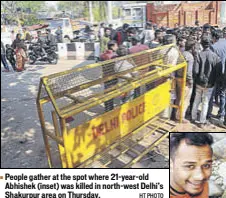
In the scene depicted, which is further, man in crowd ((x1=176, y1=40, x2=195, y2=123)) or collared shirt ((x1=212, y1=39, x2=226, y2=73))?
man in crowd ((x1=176, y1=40, x2=195, y2=123))

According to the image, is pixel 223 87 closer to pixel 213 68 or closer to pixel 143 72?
pixel 213 68

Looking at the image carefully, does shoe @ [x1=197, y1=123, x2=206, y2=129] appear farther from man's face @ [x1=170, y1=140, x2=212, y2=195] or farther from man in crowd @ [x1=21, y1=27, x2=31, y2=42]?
man in crowd @ [x1=21, y1=27, x2=31, y2=42]

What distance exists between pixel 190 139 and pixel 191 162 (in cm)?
14

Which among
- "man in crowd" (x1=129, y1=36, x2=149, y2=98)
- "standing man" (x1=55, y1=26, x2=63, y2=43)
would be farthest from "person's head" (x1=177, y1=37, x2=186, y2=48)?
"standing man" (x1=55, y1=26, x2=63, y2=43)

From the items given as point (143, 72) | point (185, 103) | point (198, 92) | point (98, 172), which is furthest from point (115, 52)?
point (98, 172)

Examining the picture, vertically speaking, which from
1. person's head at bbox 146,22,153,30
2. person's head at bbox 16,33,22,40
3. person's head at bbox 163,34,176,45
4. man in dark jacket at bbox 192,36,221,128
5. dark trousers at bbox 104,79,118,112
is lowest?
dark trousers at bbox 104,79,118,112

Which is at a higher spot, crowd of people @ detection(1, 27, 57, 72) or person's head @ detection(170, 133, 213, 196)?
crowd of people @ detection(1, 27, 57, 72)

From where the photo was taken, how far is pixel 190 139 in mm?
1758

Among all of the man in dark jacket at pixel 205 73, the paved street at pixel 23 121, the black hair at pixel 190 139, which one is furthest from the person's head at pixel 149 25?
the black hair at pixel 190 139

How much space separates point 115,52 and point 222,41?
2112mm

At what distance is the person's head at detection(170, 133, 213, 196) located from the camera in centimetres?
172

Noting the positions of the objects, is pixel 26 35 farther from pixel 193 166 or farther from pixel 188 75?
pixel 193 166

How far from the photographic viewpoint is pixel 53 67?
3352 mm

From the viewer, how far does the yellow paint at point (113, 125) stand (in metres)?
2.57
